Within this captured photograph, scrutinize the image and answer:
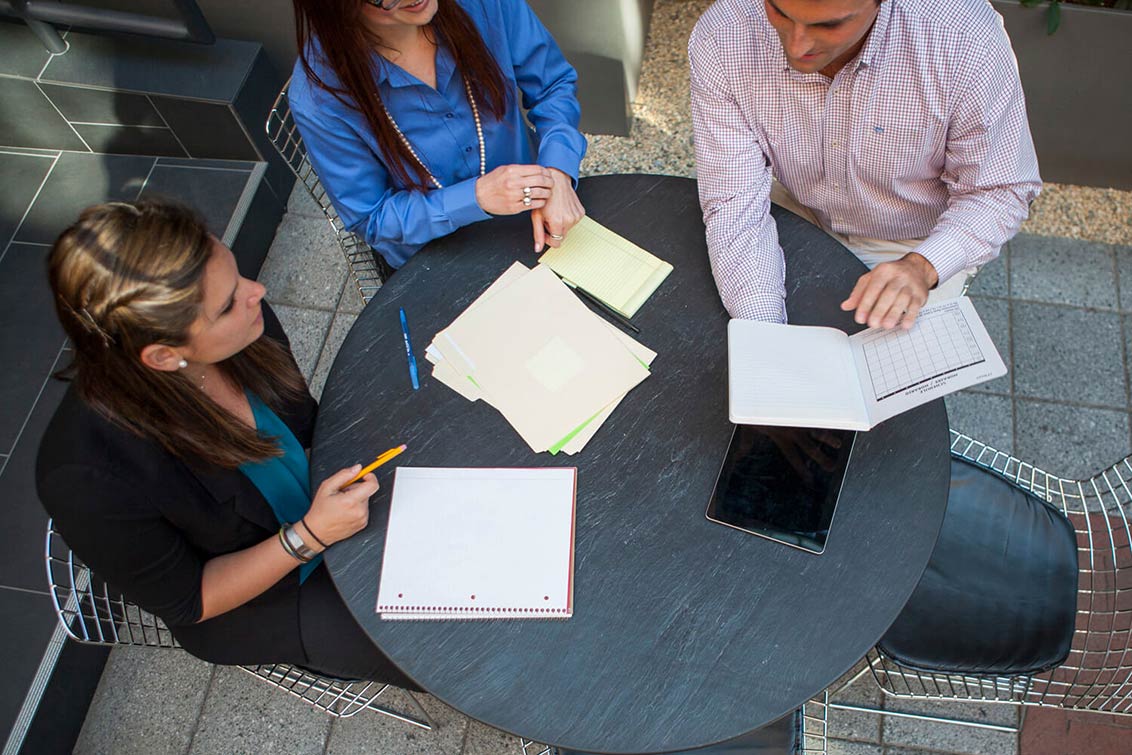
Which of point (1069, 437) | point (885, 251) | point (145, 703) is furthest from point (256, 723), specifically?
point (1069, 437)

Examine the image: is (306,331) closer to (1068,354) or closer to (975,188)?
(975,188)

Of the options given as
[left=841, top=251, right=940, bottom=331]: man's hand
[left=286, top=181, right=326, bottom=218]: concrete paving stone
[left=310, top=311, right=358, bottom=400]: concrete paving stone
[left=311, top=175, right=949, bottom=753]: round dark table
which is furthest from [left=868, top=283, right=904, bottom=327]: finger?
[left=286, top=181, right=326, bottom=218]: concrete paving stone

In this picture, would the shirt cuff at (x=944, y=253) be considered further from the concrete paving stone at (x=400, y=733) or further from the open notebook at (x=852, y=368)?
the concrete paving stone at (x=400, y=733)

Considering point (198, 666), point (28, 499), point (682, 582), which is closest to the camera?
point (682, 582)

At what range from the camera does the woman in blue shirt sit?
5.65 feet

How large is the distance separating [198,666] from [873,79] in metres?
2.44

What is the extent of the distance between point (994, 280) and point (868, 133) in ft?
4.42

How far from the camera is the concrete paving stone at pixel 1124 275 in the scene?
276cm

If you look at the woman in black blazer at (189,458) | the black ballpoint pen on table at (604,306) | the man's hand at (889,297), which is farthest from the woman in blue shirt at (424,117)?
the man's hand at (889,297)

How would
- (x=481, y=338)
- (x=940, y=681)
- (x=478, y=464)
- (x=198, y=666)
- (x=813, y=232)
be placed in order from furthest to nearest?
1. (x=198, y=666)
2. (x=940, y=681)
3. (x=813, y=232)
4. (x=481, y=338)
5. (x=478, y=464)

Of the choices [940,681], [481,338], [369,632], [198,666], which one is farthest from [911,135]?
[198,666]

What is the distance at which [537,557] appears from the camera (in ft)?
4.98

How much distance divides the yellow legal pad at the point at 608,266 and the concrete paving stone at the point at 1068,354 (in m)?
1.55

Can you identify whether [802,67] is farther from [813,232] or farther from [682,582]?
[682,582]
